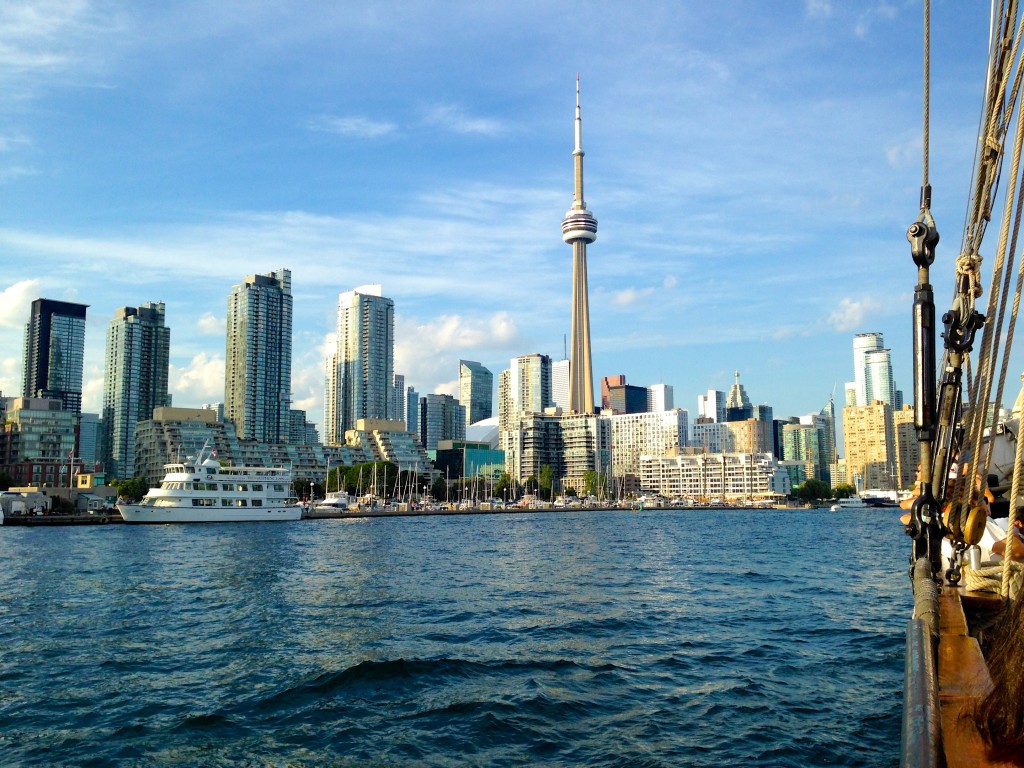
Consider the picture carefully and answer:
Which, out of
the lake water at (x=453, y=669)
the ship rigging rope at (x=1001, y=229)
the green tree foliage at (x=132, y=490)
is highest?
the ship rigging rope at (x=1001, y=229)

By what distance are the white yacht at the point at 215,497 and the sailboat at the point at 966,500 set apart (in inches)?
3691

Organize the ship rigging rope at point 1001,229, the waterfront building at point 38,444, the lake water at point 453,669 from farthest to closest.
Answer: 1. the waterfront building at point 38,444
2. the lake water at point 453,669
3. the ship rigging rope at point 1001,229

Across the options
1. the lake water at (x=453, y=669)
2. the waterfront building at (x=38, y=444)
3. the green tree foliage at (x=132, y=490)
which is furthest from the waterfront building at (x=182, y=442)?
the lake water at (x=453, y=669)

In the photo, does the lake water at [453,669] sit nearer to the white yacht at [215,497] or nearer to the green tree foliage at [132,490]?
the white yacht at [215,497]

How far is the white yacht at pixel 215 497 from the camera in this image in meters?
97.9

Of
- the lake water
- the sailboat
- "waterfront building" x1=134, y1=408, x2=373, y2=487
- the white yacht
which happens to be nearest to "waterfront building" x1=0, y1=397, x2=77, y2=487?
"waterfront building" x1=134, y1=408, x2=373, y2=487

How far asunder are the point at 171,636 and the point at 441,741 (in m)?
13.1

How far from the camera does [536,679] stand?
17.2 metres

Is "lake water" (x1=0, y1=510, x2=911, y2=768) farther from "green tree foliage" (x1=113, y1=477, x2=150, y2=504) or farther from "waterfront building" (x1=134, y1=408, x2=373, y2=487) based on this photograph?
"waterfront building" (x1=134, y1=408, x2=373, y2=487)

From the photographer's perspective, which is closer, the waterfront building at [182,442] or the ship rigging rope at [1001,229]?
the ship rigging rope at [1001,229]

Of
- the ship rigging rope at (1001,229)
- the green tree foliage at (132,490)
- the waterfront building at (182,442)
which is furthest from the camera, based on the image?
the waterfront building at (182,442)

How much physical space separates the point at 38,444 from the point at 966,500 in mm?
187392

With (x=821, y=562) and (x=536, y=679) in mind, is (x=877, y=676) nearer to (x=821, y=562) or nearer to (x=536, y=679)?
(x=536, y=679)

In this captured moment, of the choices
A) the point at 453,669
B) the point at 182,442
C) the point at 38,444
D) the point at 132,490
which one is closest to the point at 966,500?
the point at 453,669
